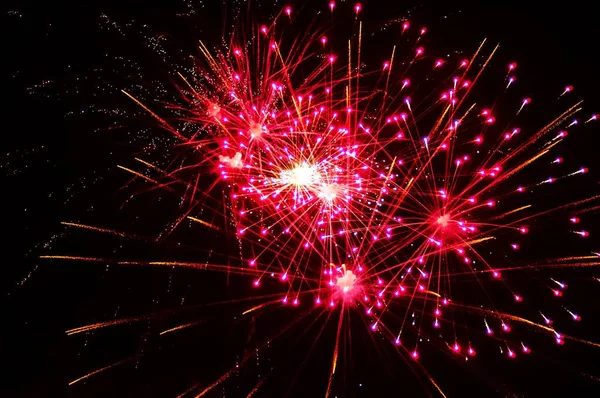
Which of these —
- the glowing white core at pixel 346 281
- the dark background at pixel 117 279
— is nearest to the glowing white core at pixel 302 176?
the glowing white core at pixel 346 281

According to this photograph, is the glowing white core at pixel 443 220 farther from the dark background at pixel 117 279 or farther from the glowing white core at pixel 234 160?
the glowing white core at pixel 234 160

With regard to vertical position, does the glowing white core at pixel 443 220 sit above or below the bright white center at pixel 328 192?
below

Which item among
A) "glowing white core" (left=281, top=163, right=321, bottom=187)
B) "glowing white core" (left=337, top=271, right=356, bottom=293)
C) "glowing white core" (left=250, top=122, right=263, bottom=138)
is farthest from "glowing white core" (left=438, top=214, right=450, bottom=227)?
"glowing white core" (left=250, top=122, right=263, bottom=138)

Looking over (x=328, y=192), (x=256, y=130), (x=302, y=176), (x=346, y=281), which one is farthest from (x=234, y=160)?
(x=346, y=281)

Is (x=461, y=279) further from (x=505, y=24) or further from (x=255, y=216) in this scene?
(x=505, y=24)

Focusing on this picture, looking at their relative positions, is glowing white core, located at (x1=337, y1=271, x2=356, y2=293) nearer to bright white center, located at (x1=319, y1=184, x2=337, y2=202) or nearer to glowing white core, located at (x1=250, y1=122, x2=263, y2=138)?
bright white center, located at (x1=319, y1=184, x2=337, y2=202)

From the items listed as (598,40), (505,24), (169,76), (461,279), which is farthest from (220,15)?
(598,40)
